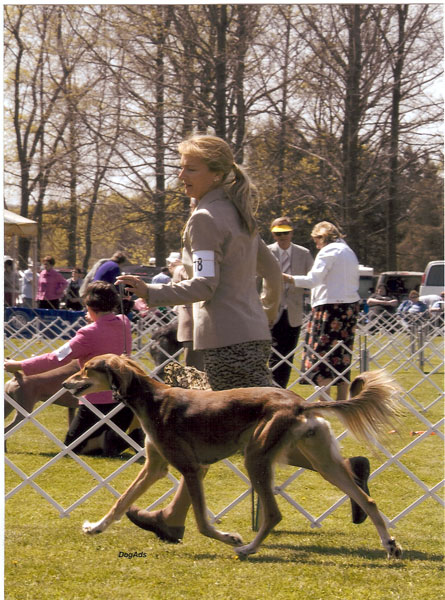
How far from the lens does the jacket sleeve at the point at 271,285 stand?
2998 millimetres

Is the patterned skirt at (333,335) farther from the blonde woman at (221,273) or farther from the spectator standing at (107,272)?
the blonde woman at (221,273)

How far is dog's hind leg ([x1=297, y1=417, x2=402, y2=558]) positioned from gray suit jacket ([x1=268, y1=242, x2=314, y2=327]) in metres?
3.55

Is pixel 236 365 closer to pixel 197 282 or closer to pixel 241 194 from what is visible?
pixel 197 282

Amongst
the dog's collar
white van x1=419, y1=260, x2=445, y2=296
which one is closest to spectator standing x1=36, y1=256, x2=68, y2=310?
the dog's collar

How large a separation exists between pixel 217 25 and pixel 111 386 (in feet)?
14.8

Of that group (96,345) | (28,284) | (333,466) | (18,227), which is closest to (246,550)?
(333,466)

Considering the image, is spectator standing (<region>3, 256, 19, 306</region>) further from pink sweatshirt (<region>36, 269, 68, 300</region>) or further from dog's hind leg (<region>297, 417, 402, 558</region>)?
pink sweatshirt (<region>36, 269, 68, 300</region>)

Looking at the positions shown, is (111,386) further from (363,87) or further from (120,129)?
(363,87)

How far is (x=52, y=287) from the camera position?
8086 millimetres

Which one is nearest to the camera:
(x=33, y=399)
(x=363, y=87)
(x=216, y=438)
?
(x=216, y=438)

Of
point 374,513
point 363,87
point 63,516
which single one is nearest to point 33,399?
point 63,516

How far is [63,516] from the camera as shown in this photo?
358cm

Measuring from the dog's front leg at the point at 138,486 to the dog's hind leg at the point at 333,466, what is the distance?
51 cm

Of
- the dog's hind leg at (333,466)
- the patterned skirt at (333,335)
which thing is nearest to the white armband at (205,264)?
the dog's hind leg at (333,466)
